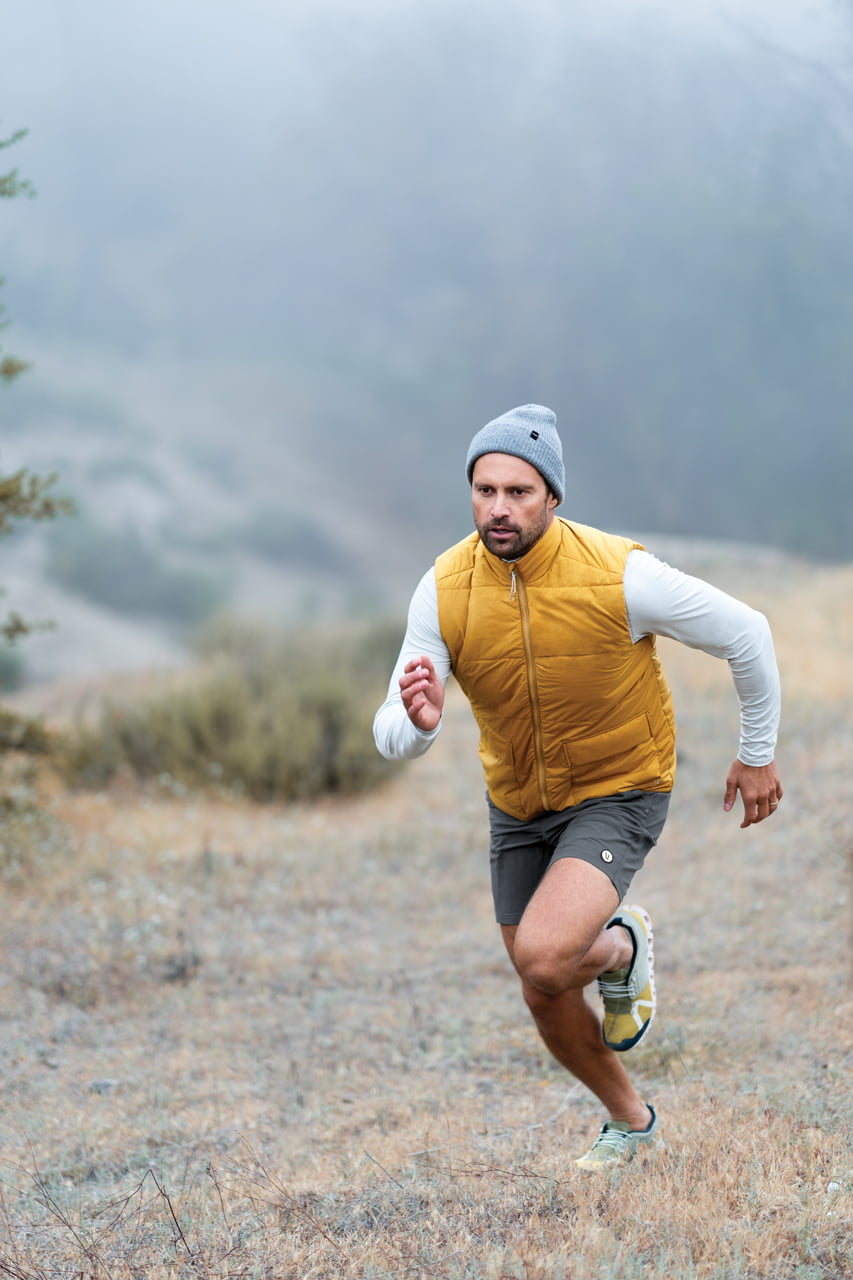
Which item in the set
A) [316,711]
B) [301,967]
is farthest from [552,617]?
[316,711]

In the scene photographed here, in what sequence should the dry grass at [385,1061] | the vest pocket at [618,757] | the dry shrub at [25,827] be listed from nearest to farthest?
the dry grass at [385,1061] < the vest pocket at [618,757] < the dry shrub at [25,827]

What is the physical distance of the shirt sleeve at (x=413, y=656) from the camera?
3316 mm

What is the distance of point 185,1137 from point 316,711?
23.0 feet

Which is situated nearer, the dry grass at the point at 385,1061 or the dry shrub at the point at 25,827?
the dry grass at the point at 385,1061

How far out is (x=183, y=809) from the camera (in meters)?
9.74

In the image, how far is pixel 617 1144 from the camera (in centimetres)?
358

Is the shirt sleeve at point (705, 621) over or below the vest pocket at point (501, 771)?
over

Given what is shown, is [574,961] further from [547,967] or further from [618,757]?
[618,757]

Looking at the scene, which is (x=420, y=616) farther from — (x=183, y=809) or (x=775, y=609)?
(x=775, y=609)

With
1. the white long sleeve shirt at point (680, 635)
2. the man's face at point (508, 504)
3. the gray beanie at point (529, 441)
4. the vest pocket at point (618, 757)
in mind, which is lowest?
the vest pocket at point (618, 757)

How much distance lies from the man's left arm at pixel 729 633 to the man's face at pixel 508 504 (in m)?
0.29

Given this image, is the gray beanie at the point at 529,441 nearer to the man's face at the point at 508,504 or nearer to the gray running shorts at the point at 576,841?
the man's face at the point at 508,504

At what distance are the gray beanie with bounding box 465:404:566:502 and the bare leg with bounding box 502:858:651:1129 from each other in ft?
3.50

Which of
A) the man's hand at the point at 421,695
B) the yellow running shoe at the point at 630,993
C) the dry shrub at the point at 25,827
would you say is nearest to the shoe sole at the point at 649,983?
the yellow running shoe at the point at 630,993
